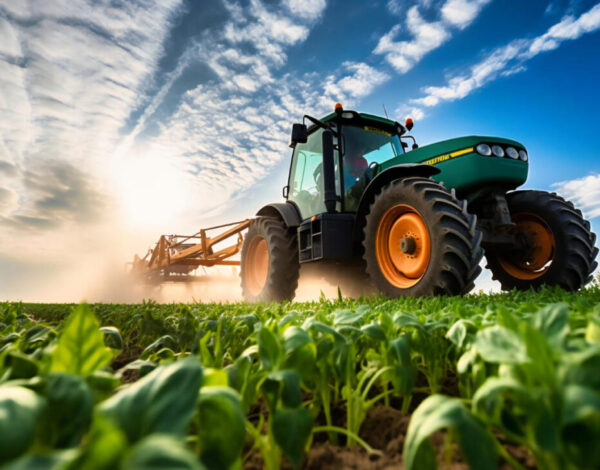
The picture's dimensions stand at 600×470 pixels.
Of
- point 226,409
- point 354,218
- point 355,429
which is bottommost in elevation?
point 355,429

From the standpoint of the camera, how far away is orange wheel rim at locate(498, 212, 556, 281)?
4.32 metres

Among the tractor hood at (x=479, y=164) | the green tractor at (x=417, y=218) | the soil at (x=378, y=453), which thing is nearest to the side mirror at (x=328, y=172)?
the green tractor at (x=417, y=218)

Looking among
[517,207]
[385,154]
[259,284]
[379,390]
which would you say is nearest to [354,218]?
[385,154]

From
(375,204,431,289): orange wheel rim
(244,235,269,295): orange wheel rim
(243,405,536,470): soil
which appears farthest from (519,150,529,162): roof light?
(243,405,536,470): soil

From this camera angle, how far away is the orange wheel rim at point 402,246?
3453mm

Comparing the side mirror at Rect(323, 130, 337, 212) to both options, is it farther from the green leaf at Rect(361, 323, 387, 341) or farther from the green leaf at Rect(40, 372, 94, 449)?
the green leaf at Rect(40, 372, 94, 449)

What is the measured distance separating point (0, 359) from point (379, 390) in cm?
106

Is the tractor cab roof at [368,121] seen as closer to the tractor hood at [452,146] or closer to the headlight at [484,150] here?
the tractor hood at [452,146]

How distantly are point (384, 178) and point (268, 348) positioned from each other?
3.35 m

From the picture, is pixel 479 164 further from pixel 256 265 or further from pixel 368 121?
pixel 256 265

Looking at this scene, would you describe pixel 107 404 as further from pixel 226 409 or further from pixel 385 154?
pixel 385 154

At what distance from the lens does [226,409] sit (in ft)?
1.76

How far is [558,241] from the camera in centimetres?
410

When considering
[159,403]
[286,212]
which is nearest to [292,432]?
[159,403]
